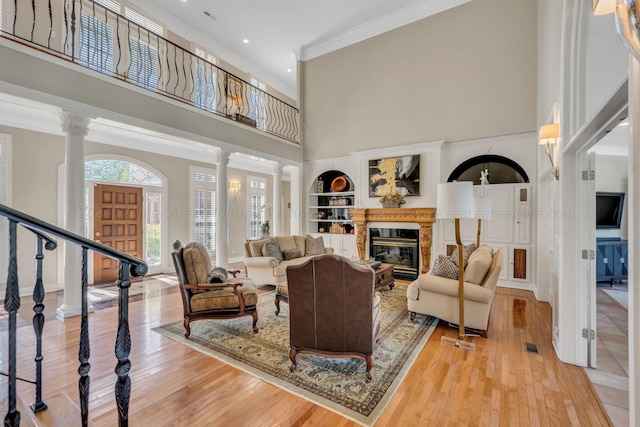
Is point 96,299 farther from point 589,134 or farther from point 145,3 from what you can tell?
point 589,134

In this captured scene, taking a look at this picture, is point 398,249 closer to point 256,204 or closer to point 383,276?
point 383,276

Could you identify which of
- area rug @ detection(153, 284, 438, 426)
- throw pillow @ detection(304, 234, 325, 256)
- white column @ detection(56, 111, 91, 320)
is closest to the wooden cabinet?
area rug @ detection(153, 284, 438, 426)

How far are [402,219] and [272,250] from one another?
2893mm

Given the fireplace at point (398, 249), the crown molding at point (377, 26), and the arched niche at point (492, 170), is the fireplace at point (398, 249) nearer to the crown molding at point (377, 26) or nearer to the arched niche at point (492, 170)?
the arched niche at point (492, 170)

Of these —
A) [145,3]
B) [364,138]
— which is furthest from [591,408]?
[145,3]

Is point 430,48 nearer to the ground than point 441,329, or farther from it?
farther from it

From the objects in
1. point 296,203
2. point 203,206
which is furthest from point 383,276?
point 203,206

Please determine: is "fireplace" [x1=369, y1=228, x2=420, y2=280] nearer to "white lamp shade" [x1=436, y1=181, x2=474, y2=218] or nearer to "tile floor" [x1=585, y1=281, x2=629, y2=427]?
"tile floor" [x1=585, y1=281, x2=629, y2=427]

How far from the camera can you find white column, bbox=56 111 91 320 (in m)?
3.88

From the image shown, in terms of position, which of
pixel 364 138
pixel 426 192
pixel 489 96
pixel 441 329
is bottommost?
pixel 441 329

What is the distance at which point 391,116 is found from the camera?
6793mm

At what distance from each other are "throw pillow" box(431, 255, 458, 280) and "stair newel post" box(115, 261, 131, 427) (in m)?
3.33

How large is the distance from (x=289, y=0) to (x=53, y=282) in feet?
23.6

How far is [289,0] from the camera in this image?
625 centimetres
